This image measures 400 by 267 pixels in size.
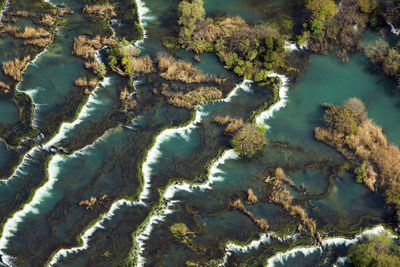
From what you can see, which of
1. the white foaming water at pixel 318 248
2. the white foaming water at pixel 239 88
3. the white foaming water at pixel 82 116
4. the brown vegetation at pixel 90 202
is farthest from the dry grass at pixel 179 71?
the white foaming water at pixel 318 248

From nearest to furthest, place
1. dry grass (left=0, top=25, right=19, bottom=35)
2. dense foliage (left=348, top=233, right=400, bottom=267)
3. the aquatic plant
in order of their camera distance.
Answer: dense foliage (left=348, top=233, right=400, bottom=267) < the aquatic plant < dry grass (left=0, top=25, right=19, bottom=35)

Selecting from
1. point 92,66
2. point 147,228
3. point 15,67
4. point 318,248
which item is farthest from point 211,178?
point 15,67

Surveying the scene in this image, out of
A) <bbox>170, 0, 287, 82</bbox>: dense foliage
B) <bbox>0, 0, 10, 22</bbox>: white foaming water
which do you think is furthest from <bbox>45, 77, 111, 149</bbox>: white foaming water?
<bbox>0, 0, 10, 22</bbox>: white foaming water

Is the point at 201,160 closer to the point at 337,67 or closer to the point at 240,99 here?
the point at 240,99

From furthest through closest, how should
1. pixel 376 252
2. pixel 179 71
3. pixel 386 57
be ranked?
pixel 386 57 < pixel 179 71 < pixel 376 252

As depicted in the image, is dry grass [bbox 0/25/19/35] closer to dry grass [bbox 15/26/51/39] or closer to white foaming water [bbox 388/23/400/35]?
dry grass [bbox 15/26/51/39]

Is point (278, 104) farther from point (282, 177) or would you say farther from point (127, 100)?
point (127, 100)

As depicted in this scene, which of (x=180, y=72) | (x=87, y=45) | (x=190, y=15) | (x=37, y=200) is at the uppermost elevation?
(x=190, y=15)

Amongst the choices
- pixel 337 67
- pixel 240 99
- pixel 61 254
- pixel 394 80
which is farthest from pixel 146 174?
pixel 394 80
